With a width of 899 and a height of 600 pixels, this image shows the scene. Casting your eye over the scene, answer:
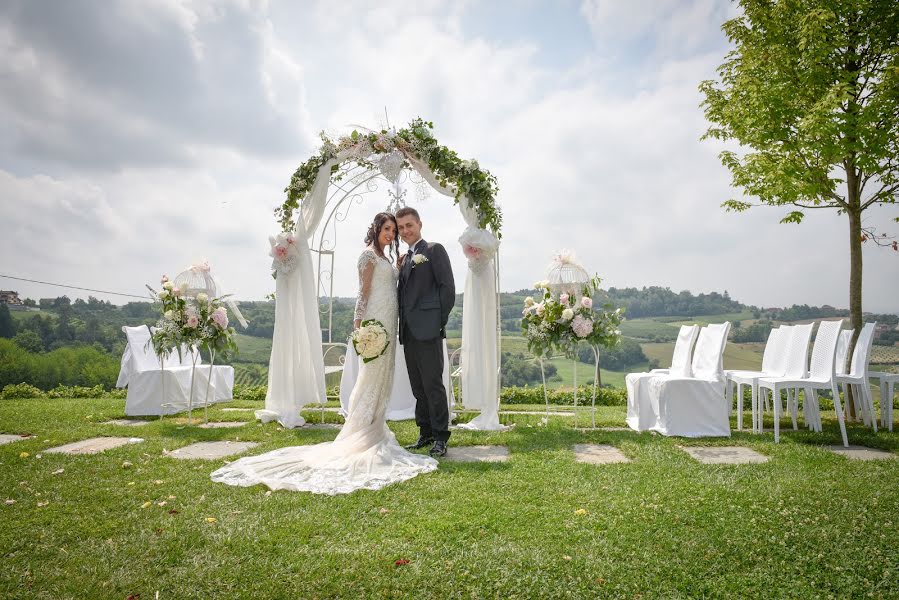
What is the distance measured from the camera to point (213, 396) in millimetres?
10078

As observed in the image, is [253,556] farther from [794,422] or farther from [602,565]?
[794,422]

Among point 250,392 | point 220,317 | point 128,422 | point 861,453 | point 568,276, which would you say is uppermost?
point 568,276

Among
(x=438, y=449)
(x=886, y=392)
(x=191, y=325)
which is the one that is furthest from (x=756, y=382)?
(x=191, y=325)

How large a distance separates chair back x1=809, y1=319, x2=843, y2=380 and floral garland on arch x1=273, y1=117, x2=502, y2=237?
421 cm

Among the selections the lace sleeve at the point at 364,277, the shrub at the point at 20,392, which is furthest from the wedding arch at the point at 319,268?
the shrub at the point at 20,392

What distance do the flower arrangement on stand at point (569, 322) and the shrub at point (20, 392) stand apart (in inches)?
398

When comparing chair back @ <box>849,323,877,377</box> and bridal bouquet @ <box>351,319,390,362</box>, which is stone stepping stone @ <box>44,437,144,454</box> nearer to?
bridal bouquet @ <box>351,319,390,362</box>

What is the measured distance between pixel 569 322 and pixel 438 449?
237cm

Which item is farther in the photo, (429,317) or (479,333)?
(479,333)

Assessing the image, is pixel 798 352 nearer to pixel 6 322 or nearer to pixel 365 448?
pixel 365 448

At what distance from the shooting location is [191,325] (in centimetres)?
745

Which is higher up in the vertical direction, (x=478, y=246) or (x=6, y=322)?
(x=478, y=246)

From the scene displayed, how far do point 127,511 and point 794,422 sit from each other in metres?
7.67

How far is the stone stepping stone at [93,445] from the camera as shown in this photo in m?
5.49
